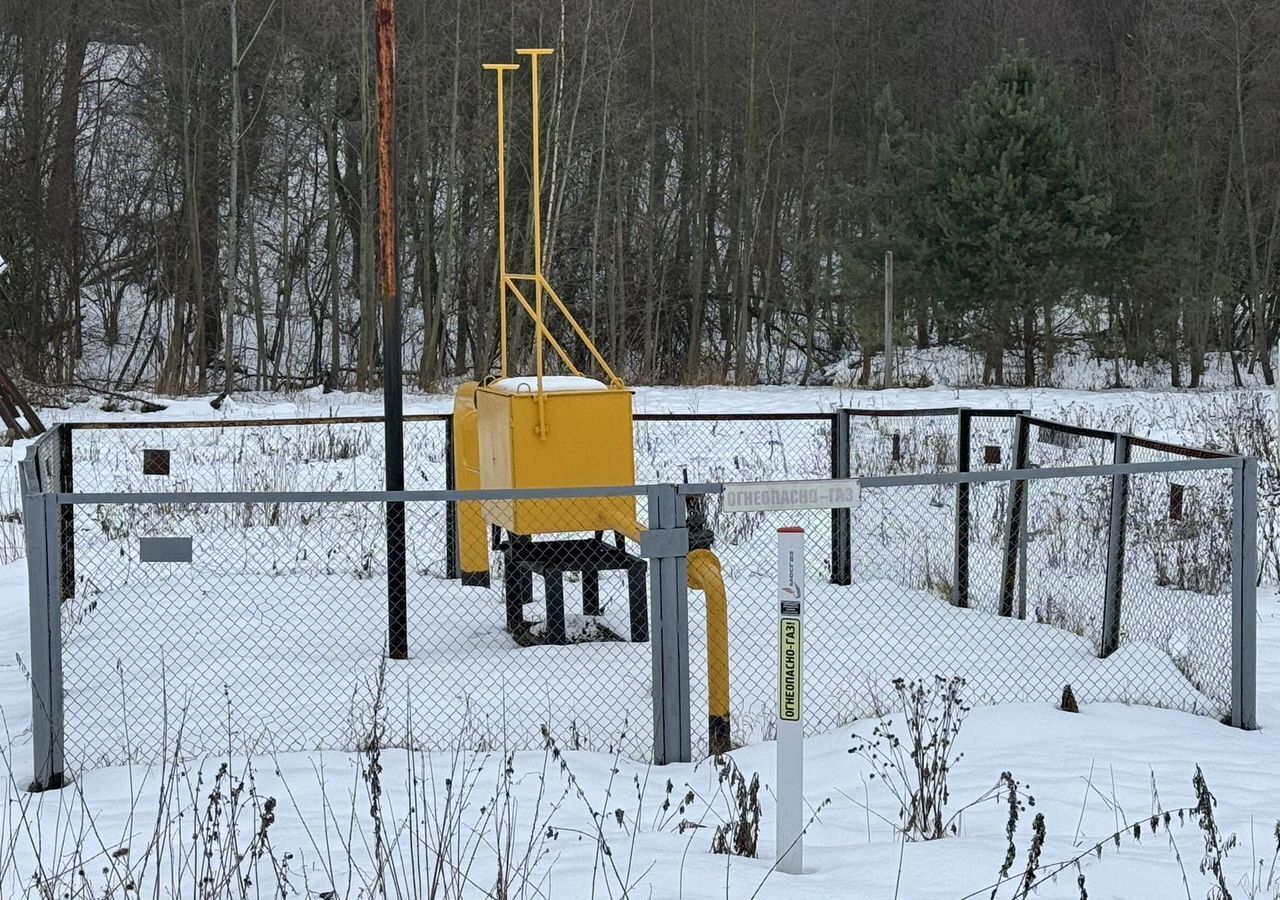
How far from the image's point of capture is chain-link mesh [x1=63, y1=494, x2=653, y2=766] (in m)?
6.84

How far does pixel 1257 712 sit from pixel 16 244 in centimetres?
2638

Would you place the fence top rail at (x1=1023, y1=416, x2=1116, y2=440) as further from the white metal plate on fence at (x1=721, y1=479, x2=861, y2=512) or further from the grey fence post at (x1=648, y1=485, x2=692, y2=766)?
the white metal plate on fence at (x1=721, y1=479, x2=861, y2=512)

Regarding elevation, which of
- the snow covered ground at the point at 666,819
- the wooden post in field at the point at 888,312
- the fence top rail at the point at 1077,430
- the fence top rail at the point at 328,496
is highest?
the wooden post in field at the point at 888,312

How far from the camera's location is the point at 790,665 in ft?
14.6

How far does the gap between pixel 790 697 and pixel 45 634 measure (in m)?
3.25

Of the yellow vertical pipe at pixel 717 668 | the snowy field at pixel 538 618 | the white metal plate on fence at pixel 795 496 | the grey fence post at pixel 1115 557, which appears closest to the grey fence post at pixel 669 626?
the yellow vertical pipe at pixel 717 668

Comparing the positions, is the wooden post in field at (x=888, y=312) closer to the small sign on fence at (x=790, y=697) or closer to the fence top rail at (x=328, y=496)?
the fence top rail at (x=328, y=496)

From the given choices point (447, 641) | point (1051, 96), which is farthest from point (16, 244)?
point (447, 641)

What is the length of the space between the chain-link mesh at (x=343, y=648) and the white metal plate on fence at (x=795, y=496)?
189 centimetres

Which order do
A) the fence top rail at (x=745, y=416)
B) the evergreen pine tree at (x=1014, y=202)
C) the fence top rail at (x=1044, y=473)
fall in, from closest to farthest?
the fence top rail at (x=1044, y=473)
the fence top rail at (x=745, y=416)
the evergreen pine tree at (x=1014, y=202)

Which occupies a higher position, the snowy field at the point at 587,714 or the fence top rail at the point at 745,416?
the fence top rail at the point at 745,416

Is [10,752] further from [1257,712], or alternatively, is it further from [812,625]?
[1257,712]

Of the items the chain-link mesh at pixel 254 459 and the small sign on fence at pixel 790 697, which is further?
the chain-link mesh at pixel 254 459

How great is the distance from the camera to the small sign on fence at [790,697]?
4453mm
